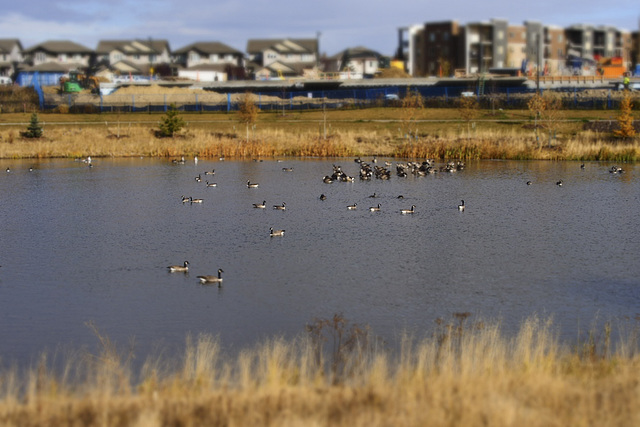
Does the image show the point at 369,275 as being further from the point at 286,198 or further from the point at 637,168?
the point at 637,168

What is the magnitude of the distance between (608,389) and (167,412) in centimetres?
742

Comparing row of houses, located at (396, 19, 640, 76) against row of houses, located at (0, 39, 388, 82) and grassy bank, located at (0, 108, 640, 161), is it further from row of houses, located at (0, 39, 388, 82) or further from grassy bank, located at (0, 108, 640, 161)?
grassy bank, located at (0, 108, 640, 161)

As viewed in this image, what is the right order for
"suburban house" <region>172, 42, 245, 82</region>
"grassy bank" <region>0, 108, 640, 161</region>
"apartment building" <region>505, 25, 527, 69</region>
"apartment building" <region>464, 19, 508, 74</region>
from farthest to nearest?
"suburban house" <region>172, 42, 245, 82</region>, "apartment building" <region>505, 25, 527, 69</region>, "apartment building" <region>464, 19, 508, 74</region>, "grassy bank" <region>0, 108, 640, 161</region>

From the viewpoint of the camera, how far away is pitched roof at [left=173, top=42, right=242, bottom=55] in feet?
523

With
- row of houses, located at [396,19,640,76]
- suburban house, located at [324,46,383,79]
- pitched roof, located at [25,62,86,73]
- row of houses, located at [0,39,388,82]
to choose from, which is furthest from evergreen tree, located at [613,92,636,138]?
pitched roof, located at [25,62,86,73]

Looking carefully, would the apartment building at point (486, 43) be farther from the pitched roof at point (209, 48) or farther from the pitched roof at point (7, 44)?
the pitched roof at point (7, 44)

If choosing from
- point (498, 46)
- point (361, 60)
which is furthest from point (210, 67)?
point (498, 46)

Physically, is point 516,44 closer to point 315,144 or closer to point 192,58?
point 192,58

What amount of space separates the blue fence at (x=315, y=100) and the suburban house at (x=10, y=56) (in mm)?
63805

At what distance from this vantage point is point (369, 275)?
23.8 m

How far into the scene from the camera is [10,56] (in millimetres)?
159750

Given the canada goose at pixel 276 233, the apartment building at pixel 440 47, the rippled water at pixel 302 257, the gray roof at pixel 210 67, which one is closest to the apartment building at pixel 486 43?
the apartment building at pixel 440 47

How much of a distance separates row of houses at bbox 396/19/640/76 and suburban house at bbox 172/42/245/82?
36314 millimetres

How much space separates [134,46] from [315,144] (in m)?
110
